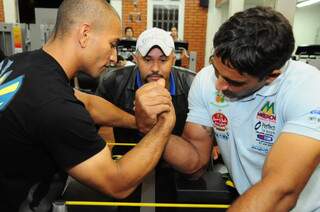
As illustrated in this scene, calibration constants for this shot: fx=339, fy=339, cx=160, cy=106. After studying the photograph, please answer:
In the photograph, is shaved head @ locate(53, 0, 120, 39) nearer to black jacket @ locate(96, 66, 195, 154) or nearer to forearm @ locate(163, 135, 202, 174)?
forearm @ locate(163, 135, 202, 174)

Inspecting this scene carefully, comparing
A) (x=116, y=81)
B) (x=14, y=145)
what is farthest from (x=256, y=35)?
(x=116, y=81)

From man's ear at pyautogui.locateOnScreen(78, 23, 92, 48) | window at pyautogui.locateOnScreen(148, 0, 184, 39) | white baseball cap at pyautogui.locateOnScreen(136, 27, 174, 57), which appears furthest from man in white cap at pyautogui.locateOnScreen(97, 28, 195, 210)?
window at pyautogui.locateOnScreen(148, 0, 184, 39)

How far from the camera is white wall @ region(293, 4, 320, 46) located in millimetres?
8688

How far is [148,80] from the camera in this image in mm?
2045

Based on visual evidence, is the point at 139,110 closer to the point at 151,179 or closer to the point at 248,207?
the point at 151,179

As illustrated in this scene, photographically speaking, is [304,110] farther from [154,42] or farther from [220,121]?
[154,42]

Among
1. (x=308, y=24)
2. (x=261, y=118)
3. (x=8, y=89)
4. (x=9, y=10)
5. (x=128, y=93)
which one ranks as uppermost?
(x=9, y=10)

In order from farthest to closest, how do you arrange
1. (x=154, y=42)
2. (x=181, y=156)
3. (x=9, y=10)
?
1. (x=9, y=10)
2. (x=154, y=42)
3. (x=181, y=156)

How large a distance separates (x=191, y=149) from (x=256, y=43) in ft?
1.90

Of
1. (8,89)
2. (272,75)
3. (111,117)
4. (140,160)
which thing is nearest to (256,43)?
(272,75)

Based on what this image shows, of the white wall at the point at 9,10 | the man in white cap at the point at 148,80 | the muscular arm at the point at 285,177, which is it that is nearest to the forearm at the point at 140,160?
the muscular arm at the point at 285,177

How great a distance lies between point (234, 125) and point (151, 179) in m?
0.43

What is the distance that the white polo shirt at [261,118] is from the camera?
1.04 meters

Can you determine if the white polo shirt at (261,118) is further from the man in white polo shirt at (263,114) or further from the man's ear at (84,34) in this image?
the man's ear at (84,34)
